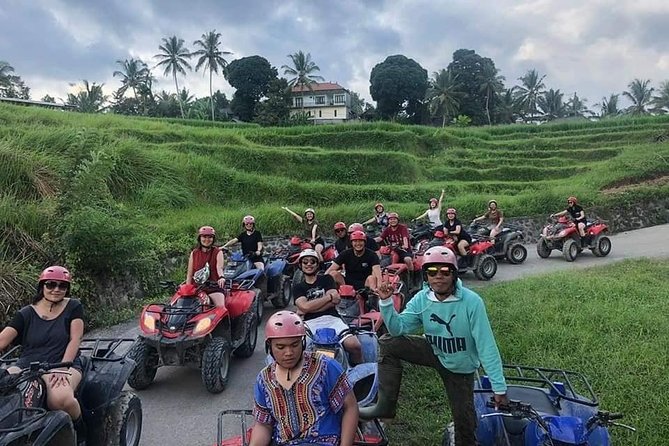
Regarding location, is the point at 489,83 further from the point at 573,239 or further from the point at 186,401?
the point at 186,401

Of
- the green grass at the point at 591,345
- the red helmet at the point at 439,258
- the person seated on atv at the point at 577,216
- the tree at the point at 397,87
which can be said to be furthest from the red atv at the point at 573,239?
the tree at the point at 397,87

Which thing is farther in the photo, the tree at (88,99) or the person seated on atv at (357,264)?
the tree at (88,99)

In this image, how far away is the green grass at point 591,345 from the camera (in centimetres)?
448

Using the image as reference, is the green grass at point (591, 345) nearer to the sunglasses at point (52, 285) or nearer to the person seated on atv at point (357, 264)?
the person seated on atv at point (357, 264)

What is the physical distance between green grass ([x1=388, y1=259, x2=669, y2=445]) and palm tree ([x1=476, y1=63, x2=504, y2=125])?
4787 centimetres

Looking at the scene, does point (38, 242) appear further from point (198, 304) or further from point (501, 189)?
point (501, 189)

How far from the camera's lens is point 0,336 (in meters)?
3.86

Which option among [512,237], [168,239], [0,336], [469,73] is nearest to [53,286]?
[0,336]

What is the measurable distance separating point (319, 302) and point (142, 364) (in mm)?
2081

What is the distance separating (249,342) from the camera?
6766 mm

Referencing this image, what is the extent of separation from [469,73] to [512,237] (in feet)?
153

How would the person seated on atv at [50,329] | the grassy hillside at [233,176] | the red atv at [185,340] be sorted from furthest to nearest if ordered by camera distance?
the grassy hillside at [233,176]
the red atv at [185,340]
the person seated on atv at [50,329]

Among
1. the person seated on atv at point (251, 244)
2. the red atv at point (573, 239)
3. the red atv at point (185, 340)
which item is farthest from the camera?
the red atv at point (573, 239)

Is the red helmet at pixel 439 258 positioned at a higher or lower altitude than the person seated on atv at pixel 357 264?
higher
